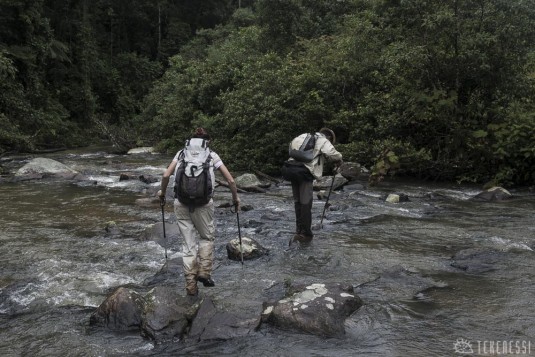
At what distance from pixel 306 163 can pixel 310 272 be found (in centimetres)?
204

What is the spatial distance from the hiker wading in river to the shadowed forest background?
22.8 feet

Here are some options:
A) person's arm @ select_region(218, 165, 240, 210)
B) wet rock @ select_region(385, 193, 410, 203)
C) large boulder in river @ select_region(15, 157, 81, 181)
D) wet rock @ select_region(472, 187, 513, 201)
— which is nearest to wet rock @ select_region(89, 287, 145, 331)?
person's arm @ select_region(218, 165, 240, 210)

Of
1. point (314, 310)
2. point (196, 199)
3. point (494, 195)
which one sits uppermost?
point (196, 199)

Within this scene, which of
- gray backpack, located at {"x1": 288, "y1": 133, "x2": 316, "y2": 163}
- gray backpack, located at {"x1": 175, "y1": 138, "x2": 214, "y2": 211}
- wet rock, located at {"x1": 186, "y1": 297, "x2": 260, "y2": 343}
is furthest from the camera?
gray backpack, located at {"x1": 288, "y1": 133, "x2": 316, "y2": 163}

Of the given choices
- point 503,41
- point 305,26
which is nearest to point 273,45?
point 305,26

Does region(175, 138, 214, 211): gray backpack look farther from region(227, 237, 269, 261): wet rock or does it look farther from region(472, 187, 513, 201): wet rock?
region(472, 187, 513, 201): wet rock

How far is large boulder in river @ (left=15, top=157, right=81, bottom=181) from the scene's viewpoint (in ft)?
58.0

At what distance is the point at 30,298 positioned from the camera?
6504 mm

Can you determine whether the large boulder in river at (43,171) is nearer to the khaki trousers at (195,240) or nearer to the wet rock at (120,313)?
the khaki trousers at (195,240)

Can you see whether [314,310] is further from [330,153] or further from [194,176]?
[330,153]

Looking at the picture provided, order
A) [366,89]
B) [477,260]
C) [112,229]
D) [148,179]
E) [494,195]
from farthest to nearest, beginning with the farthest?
1. [366,89]
2. [148,179]
3. [494,195]
4. [112,229]
5. [477,260]

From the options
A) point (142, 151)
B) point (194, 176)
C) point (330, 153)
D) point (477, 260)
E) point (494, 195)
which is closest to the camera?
point (194, 176)

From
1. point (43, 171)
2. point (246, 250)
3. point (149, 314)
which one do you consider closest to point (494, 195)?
point (246, 250)

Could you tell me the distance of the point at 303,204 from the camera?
28.8ft
